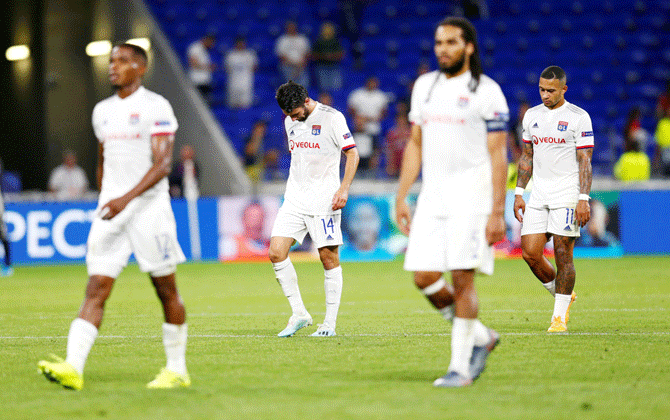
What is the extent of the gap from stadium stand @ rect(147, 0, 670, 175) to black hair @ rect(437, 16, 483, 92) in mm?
17527

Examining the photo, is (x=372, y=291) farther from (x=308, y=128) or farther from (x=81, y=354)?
(x=81, y=354)

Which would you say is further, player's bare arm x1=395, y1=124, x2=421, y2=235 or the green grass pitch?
player's bare arm x1=395, y1=124, x2=421, y2=235

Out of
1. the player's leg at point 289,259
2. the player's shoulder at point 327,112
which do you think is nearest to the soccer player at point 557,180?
the player's shoulder at point 327,112

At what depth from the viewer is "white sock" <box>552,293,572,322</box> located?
868 centimetres

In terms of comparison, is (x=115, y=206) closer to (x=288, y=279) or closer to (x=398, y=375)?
(x=398, y=375)

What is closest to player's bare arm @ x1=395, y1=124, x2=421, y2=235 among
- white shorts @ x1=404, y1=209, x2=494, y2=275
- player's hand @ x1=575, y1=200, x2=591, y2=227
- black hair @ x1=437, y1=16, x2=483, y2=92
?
white shorts @ x1=404, y1=209, x2=494, y2=275

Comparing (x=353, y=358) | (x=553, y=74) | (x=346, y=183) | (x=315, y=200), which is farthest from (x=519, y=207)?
(x=353, y=358)

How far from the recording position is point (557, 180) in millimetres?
8906

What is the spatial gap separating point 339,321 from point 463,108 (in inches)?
170

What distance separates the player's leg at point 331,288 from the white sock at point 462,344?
9.27 feet

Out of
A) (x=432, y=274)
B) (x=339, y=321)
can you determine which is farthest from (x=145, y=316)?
(x=432, y=274)

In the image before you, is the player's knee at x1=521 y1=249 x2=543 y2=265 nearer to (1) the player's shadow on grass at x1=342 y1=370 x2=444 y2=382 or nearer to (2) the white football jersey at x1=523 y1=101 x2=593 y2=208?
(2) the white football jersey at x1=523 y1=101 x2=593 y2=208

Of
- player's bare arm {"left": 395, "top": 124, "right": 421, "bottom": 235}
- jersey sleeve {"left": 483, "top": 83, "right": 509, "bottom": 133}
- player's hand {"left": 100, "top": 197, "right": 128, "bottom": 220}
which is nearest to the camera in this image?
player's hand {"left": 100, "top": 197, "right": 128, "bottom": 220}

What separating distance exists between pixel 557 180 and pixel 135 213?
4410 mm
